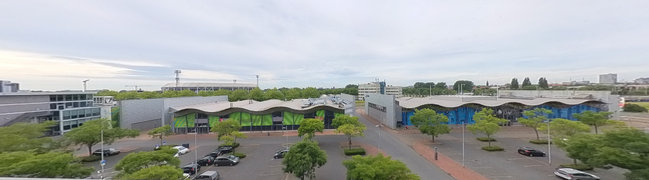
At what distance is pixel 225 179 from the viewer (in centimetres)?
1825

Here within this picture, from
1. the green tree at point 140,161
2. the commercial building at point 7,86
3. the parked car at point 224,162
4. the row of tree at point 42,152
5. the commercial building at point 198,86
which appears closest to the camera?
the row of tree at point 42,152

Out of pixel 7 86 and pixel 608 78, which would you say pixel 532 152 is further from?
pixel 608 78

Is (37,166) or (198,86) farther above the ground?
(198,86)

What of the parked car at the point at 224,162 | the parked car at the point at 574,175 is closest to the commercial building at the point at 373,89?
the parked car at the point at 224,162

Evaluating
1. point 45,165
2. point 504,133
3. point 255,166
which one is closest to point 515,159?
point 504,133

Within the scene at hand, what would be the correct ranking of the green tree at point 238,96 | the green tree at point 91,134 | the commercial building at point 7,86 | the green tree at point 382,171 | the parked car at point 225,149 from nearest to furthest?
1. the green tree at point 382,171
2. the green tree at point 91,134
3. the parked car at point 225,149
4. the commercial building at point 7,86
5. the green tree at point 238,96

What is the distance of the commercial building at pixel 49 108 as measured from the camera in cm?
3022

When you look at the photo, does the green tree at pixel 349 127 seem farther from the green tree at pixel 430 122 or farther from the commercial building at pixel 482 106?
the commercial building at pixel 482 106

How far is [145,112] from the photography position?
133ft

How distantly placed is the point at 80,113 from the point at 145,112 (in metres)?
→ 7.15

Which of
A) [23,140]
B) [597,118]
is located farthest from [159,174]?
[597,118]

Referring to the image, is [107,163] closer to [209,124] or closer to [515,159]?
[209,124]

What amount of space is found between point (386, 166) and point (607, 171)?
658 inches

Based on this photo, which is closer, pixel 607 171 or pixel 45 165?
pixel 45 165
